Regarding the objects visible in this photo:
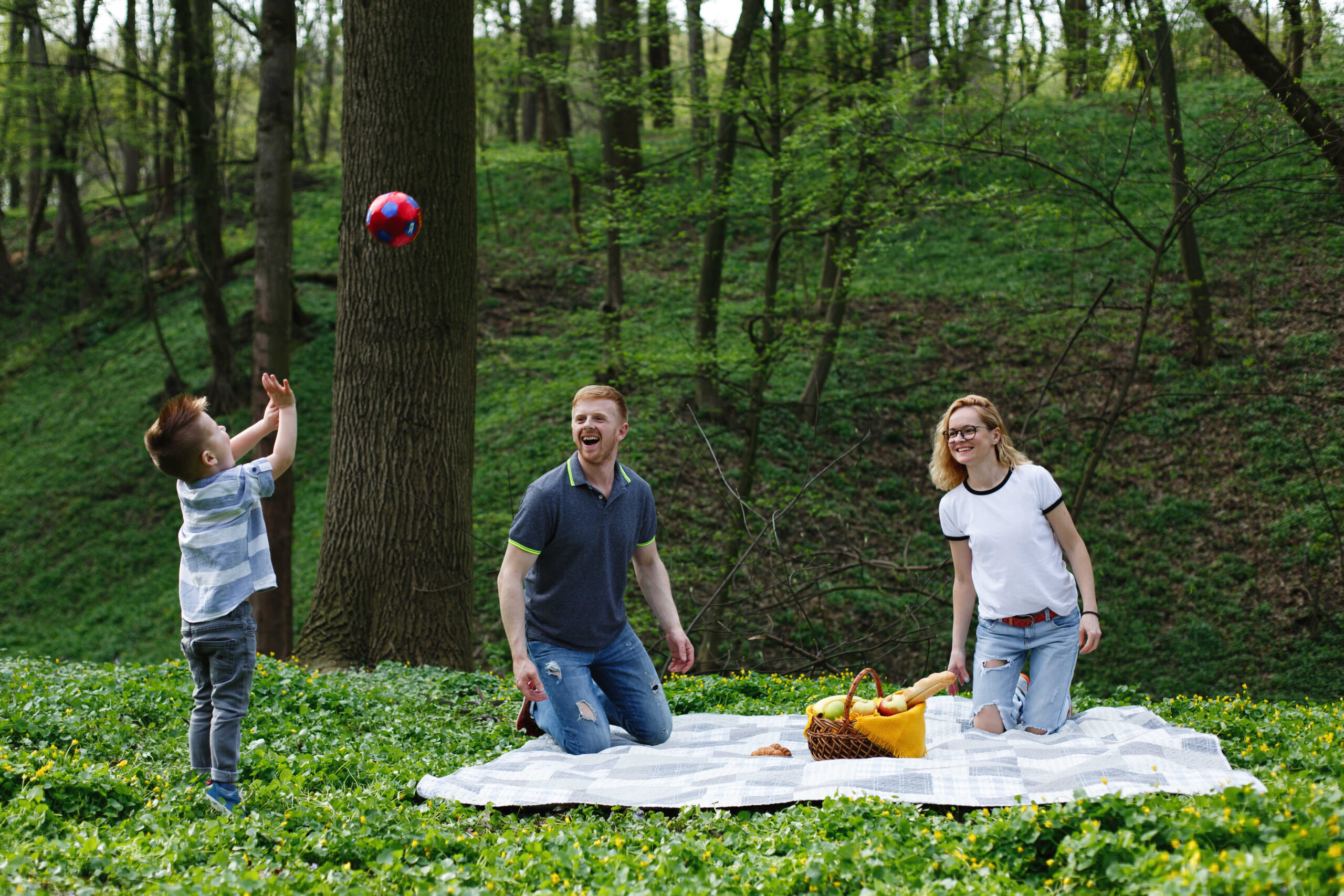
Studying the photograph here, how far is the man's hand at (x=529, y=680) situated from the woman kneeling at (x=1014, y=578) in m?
2.03

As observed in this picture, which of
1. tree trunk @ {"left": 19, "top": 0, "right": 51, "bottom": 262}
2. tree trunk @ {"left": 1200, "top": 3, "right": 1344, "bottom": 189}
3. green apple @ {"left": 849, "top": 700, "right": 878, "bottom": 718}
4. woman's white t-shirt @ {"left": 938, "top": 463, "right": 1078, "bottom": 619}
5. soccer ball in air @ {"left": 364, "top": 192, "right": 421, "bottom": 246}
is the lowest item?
green apple @ {"left": 849, "top": 700, "right": 878, "bottom": 718}

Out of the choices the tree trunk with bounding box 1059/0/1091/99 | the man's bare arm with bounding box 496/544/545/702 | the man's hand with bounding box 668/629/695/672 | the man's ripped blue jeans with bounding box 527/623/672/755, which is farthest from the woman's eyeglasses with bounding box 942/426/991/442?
the tree trunk with bounding box 1059/0/1091/99

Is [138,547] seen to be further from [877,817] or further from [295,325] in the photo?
[877,817]

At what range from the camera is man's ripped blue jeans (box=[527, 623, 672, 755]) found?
15.9ft

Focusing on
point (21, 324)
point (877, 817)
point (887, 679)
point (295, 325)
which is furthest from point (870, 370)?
point (21, 324)

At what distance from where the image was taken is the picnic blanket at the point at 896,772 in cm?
361

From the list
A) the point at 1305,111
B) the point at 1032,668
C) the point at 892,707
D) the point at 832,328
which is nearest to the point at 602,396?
the point at 892,707

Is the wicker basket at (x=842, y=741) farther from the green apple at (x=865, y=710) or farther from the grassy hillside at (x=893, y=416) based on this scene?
the grassy hillside at (x=893, y=416)

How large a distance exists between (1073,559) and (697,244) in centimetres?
1558

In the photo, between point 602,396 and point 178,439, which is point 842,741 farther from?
point 178,439

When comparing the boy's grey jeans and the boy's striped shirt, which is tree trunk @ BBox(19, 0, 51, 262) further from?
the boy's grey jeans

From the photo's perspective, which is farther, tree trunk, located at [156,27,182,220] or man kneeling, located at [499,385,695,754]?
tree trunk, located at [156,27,182,220]

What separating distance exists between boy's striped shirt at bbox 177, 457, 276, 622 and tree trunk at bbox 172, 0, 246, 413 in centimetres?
1029

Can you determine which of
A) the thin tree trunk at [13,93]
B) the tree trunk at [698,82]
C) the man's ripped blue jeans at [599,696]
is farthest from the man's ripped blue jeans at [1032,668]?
the thin tree trunk at [13,93]
